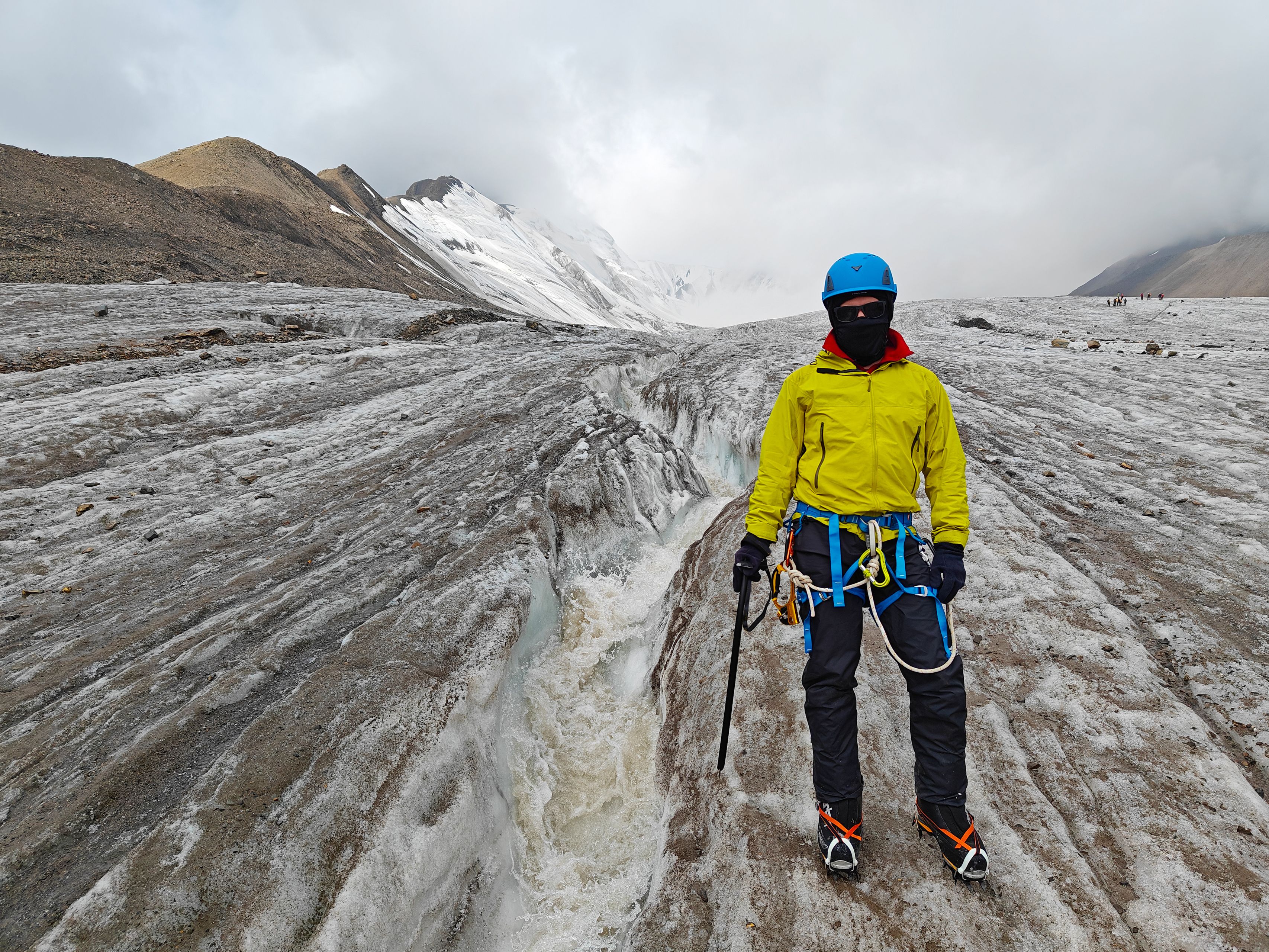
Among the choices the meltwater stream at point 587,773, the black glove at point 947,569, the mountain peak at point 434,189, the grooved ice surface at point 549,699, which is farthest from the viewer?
the mountain peak at point 434,189

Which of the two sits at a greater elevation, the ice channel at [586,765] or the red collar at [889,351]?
the red collar at [889,351]

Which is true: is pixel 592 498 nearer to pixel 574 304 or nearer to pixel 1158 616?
pixel 1158 616

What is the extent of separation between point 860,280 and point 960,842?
353 centimetres

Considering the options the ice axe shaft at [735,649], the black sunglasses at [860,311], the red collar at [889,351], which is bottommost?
the ice axe shaft at [735,649]

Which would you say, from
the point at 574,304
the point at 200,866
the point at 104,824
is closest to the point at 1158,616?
the point at 200,866

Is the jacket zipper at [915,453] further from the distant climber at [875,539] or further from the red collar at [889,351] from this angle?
the red collar at [889,351]

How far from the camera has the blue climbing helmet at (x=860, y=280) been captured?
130 inches

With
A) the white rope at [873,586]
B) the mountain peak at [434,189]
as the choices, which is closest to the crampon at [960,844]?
the white rope at [873,586]

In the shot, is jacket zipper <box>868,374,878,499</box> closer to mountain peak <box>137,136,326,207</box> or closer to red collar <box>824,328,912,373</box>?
red collar <box>824,328,912,373</box>

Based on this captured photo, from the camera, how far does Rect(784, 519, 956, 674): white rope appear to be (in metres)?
3.16

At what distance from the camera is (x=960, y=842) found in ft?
10.9

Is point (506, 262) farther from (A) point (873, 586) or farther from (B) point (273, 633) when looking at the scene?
(A) point (873, 586)

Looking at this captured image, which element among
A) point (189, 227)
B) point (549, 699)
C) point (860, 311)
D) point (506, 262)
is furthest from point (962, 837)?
point (506, 262)

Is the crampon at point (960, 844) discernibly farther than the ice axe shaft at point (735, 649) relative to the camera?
No
